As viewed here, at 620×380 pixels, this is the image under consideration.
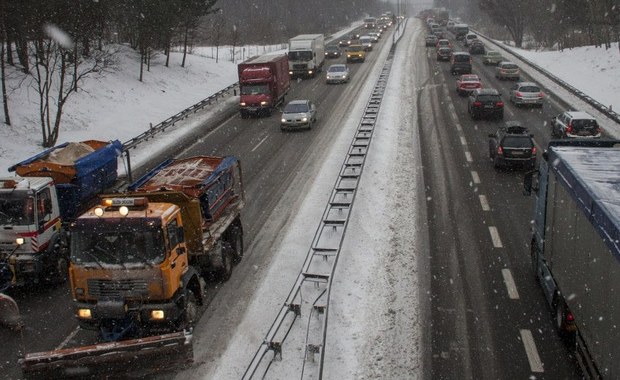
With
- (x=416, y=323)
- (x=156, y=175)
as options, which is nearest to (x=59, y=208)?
(x=156, y=175)

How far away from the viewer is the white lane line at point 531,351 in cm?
1064

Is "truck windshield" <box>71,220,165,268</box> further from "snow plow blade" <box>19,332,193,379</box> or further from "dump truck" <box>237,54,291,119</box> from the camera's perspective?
"dump truck" <box>237,54,291,119</box>

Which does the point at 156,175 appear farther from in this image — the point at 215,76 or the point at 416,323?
the point at 215,76

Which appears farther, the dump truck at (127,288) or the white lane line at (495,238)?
the white lane line at (495,238)

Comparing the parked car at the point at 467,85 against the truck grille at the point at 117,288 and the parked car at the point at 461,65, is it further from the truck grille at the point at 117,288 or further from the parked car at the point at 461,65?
the truck grille at the point at 117,288

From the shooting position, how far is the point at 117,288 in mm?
11062

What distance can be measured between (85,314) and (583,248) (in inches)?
362

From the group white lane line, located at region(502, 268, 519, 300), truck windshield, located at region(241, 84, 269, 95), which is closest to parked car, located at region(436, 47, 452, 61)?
truck windshield, located at region(241, 84, 269, 95)

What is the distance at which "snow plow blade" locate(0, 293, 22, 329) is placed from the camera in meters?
12.9

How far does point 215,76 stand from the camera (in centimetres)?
5294

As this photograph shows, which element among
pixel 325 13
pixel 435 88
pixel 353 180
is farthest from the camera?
pixel 325 13

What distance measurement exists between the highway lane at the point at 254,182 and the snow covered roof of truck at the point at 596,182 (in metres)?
7.54

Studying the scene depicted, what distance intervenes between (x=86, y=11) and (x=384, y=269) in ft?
78.8

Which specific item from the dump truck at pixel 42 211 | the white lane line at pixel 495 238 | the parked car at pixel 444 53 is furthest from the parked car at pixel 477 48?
the dump truck at pixel 42 211
